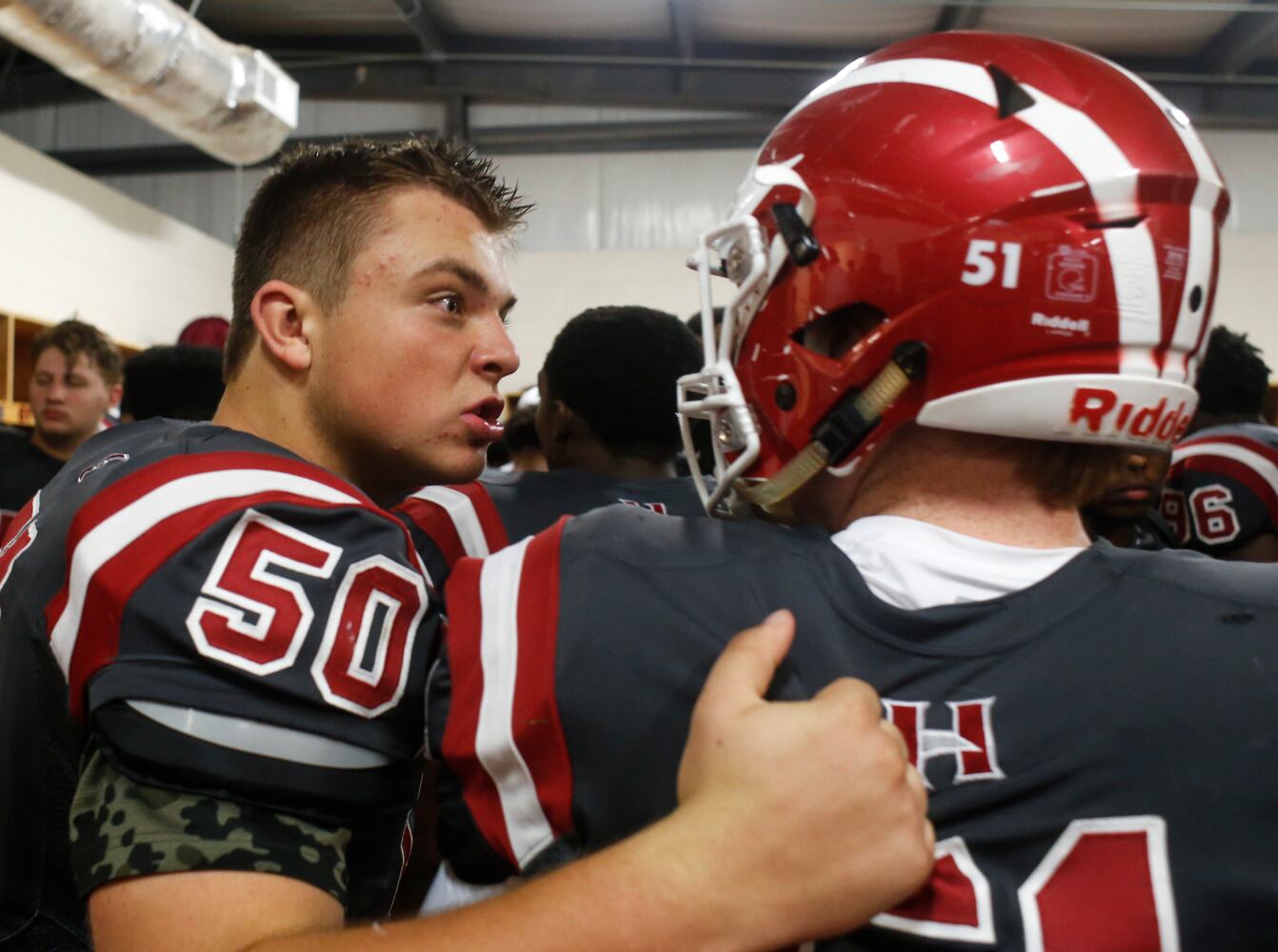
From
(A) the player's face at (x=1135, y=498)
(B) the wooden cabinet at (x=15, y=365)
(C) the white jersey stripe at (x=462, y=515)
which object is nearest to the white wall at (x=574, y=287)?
(B) the wooden cabinet at (x=15, y=365)

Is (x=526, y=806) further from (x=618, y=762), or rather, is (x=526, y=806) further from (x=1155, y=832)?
(x=1155, y=832)

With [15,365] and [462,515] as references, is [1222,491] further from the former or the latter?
[15,365]

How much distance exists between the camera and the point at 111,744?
0.97 meters

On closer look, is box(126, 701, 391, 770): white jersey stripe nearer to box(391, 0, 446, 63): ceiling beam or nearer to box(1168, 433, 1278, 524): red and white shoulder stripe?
box(1168, 433, 1278, 524): red and white shoulder stripe

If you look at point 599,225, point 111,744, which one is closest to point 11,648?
point 111,744

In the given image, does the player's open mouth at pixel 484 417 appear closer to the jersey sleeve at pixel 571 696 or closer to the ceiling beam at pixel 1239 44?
the jersey sleeve at pixel 571 696

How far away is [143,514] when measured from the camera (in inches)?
42.0

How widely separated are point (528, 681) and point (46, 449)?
12.6 ft

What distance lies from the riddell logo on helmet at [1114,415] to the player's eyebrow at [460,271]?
83 cm

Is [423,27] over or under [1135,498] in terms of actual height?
over

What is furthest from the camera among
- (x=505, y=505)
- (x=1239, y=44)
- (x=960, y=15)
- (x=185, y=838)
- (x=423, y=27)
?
(x=423, y=27)

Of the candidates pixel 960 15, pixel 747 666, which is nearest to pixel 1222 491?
pixel 747 666

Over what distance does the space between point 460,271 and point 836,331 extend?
0.61 meters

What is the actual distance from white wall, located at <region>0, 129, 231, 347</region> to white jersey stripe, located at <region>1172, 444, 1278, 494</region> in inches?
216
